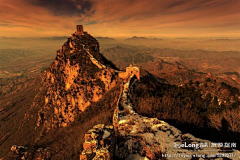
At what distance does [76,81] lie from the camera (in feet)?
201

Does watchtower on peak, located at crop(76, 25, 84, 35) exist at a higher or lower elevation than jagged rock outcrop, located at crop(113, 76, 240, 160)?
higher

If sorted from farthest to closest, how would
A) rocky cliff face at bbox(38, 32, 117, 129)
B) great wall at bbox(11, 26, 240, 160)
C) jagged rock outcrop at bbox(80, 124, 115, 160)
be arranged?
rocky cliff face at bbox(38, 32, 117, 129), great wall at bbox(11, 26, 240, 160), jagged rock outcrop at bbox(80, 124, 115, 160)

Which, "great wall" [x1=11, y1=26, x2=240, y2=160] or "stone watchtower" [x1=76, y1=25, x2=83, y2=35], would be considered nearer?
"great wall" [x1=11, y1=26, x2=240, y2=160]

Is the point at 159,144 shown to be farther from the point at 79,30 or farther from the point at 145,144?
the point at 79,30

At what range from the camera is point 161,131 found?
10883 millimetres

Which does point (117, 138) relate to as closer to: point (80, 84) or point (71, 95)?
point (80, 84)

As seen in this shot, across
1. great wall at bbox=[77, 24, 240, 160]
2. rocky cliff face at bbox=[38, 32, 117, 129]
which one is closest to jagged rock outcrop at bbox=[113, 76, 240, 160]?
great wall at bbox=[77, 24, 240, 160]

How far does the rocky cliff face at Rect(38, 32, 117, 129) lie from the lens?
2174 inches

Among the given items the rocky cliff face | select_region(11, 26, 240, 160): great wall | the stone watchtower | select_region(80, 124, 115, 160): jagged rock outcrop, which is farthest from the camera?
the stone watchtower

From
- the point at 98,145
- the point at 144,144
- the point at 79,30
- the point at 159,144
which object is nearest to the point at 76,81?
the point at 79,30

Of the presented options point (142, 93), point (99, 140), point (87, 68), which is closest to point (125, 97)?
point (142, 93)

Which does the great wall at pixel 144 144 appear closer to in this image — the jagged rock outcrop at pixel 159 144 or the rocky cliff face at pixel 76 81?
the jagged rock outcrop at pixel 159 144

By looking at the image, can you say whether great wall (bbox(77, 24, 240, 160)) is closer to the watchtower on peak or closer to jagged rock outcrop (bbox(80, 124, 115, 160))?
jagged rock outcrop (bbox(80, 124, 115, 160))

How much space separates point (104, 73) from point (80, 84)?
1465 cm
